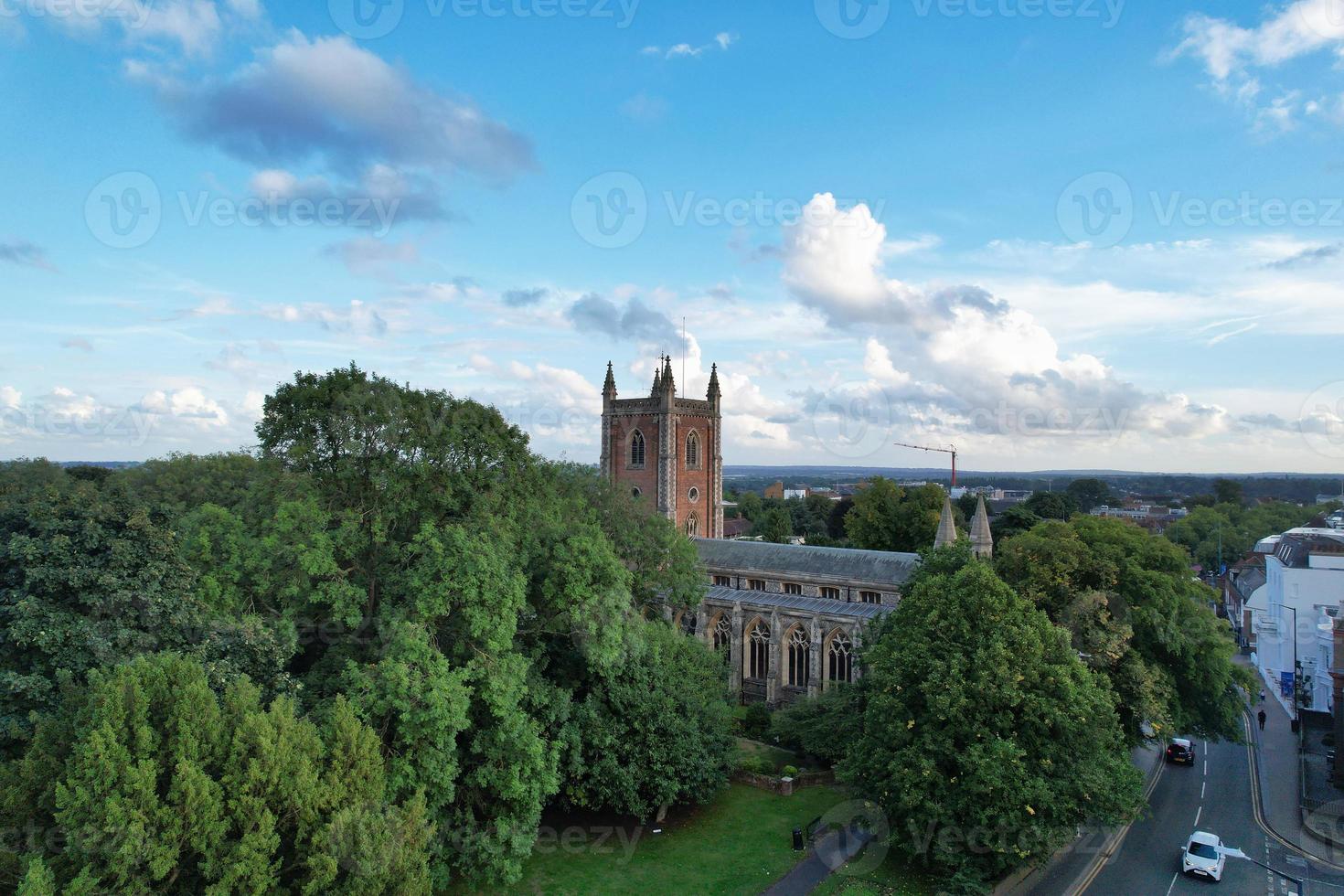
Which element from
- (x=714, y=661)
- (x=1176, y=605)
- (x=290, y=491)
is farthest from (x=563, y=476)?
(x=1176, y=605)

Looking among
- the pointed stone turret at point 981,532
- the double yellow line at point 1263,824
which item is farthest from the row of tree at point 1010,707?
the pointed stone turret at point 981,532

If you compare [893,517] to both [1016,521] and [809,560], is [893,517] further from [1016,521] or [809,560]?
→ [809,560]

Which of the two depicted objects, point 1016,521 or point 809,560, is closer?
point 809,560

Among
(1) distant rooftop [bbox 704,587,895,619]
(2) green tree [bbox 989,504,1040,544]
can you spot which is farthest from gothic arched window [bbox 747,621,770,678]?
(2) green tree [bbox 989,504,1040,544]

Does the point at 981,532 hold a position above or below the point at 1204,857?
above

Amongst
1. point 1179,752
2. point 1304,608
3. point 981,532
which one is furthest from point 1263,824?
point 1304,608

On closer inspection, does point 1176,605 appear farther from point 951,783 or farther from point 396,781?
point 396,781
